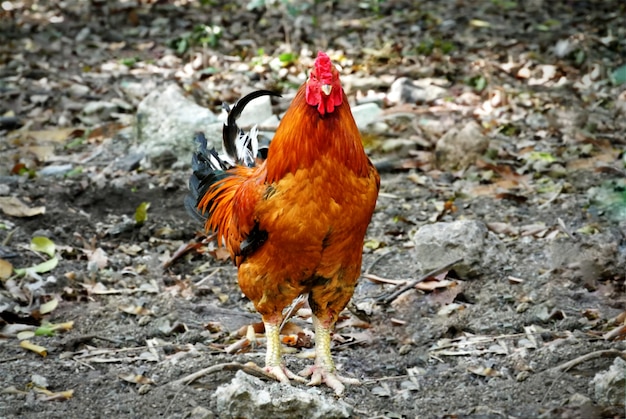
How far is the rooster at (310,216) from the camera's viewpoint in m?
3.85

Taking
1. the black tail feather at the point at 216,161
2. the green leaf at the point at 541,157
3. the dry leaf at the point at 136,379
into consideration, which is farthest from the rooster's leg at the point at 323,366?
the green leaf at the point at 541,157

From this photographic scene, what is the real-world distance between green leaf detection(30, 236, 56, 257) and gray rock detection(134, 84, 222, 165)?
1738mm

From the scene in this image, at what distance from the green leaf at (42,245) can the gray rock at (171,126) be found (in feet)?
5.70

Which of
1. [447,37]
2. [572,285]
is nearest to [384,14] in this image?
[447,37]

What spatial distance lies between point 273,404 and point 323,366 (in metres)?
0.76

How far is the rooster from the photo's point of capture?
3.85 metres

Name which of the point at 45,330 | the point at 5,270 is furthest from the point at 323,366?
the point at 5,270

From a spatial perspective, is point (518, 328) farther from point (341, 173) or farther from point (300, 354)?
point (341, 173)

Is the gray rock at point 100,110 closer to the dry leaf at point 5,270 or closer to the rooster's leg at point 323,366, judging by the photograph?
the dry leaf at point 5,270

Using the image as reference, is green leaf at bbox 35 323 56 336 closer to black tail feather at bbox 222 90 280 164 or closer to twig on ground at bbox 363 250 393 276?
black tail feather at bbox 222 90 280 164

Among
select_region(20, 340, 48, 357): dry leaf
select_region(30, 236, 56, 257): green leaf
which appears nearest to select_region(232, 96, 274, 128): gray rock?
select_region(30, 236, 56, 257): green leaf

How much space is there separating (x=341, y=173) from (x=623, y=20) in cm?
761

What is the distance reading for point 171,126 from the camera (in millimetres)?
7516

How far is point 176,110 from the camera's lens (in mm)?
7641
